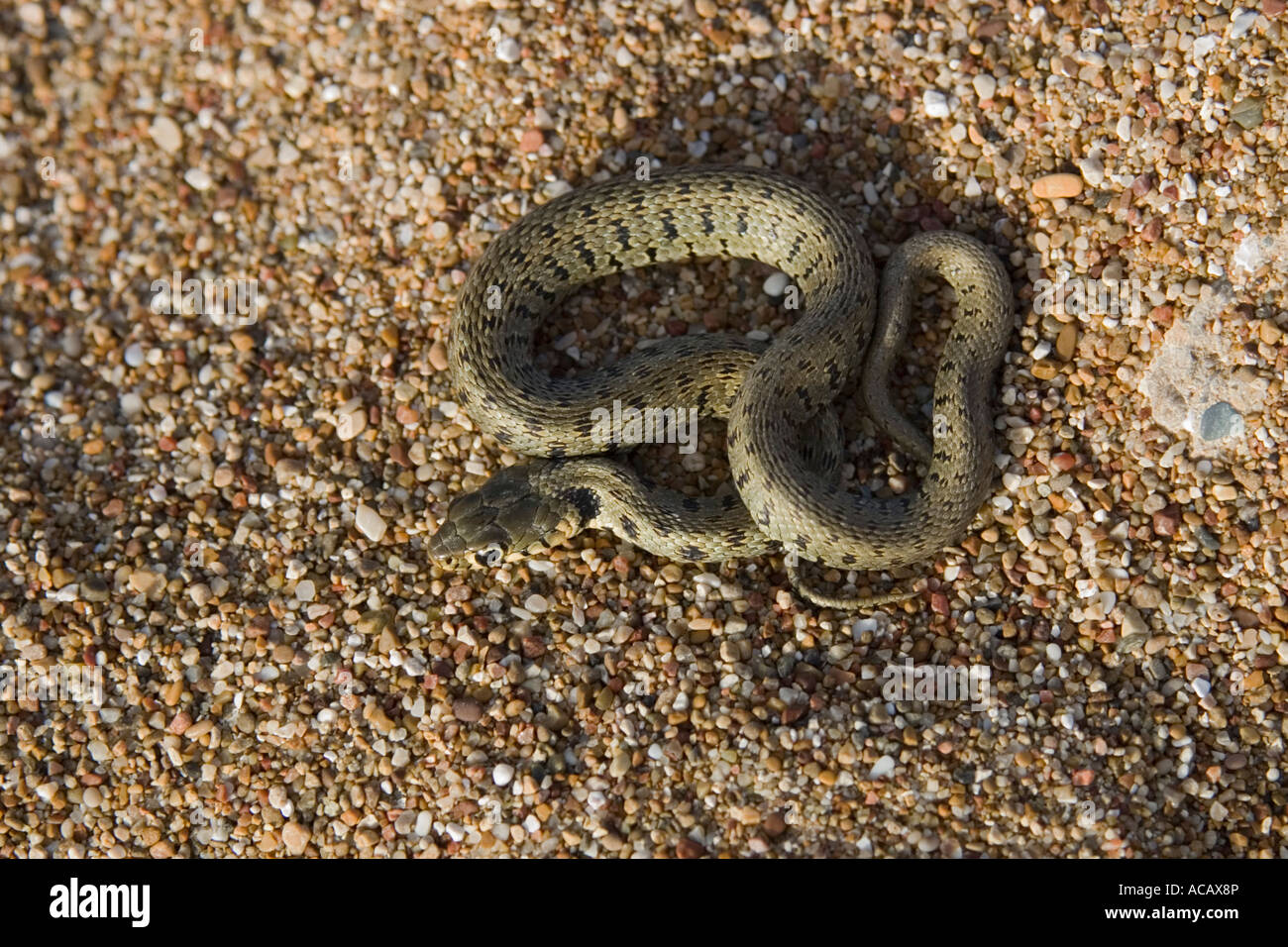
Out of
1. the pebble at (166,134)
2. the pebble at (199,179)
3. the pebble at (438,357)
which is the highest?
the pebble at (166,134)

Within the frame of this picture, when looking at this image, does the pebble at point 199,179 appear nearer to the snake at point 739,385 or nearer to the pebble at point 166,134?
the pebble at point 166,134

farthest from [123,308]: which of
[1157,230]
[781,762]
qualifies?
[1157,230]

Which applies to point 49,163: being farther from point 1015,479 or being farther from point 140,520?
point 1015,479

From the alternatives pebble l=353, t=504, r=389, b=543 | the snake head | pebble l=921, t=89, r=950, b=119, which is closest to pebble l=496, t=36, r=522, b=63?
pebble l=921, t=89, r=950, b=119

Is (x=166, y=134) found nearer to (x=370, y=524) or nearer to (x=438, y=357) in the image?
(x=438, y=357)

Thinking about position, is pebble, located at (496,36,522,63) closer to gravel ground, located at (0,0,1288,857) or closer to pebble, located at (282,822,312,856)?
gravel ground, located at (0,0,1288,857)

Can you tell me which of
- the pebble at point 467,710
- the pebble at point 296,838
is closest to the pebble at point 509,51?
the pebble at point 467,710

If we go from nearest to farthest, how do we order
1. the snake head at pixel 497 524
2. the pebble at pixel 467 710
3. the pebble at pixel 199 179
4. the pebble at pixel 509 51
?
the pebble at pixel 467 710 < the snake head at pixel 497 524 < the pebble at pixel 509 51 < the pebble at pixel 199 179
